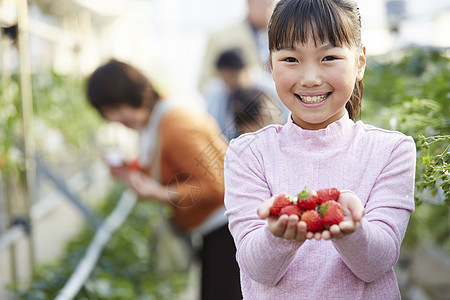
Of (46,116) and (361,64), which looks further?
(46,116)

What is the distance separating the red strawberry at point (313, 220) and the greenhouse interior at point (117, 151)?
220 mm

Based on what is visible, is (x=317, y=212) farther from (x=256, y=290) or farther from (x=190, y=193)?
(x=190, y=193)

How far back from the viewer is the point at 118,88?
9.69 feet

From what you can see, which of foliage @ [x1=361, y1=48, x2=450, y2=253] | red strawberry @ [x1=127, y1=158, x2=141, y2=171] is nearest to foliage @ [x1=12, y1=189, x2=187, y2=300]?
red strawberry @ [x1=127, y1=158, x2=141, y2=171]

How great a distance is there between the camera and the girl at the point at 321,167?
1.00 meters

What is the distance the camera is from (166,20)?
1301 cm

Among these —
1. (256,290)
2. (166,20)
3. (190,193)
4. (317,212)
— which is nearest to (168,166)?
(190,193)

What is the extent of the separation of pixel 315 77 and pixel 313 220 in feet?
0.93

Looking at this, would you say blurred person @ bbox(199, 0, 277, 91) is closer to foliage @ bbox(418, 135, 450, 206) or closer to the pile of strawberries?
Answer: foliage @ bbox(418, 135, 450, 206)

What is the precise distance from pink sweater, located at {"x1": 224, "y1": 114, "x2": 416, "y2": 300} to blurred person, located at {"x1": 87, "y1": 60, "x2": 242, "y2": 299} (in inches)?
53.2

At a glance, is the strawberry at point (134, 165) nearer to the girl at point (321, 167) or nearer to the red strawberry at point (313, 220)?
the girl at point (321, 167)

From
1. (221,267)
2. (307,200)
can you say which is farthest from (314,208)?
(221,267)

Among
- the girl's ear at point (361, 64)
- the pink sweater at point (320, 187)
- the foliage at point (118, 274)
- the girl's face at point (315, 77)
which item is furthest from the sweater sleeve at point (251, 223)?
the foliage at point (118, 274)

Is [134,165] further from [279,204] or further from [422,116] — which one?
[279,204]
